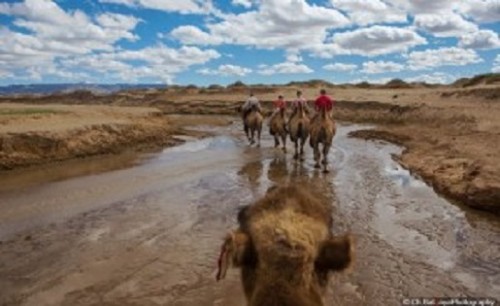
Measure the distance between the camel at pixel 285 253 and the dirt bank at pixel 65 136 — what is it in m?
16.4

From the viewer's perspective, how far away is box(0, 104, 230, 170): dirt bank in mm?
18433

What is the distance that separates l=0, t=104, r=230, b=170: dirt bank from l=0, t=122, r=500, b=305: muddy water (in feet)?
6.30

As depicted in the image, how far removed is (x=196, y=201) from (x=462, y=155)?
800 cm

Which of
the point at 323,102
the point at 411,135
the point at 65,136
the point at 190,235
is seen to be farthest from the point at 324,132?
the point at 411,135

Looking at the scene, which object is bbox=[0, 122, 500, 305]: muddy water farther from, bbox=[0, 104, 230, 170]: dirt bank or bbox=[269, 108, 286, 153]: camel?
bbox=[269, 108, 286, 153]: camel

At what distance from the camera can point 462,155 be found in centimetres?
1702

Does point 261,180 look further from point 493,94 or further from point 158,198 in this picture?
point 493,94

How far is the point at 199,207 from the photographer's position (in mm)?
12664

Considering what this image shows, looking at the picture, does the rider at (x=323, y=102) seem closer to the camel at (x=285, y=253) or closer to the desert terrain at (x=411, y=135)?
the desert terrain at (x=411, y=135)

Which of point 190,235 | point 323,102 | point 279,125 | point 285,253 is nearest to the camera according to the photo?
point 285,253

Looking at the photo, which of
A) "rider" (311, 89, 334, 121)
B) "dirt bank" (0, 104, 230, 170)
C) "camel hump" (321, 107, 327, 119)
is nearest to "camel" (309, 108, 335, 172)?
"camel hump" (321, 107, 327, 119)

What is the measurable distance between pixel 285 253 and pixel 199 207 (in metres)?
10.4

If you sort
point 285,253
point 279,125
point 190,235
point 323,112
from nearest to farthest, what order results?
point 285,253 → point 190,235 → point 323,112 → point 279,125

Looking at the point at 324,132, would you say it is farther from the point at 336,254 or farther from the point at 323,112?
the point at 336,254
